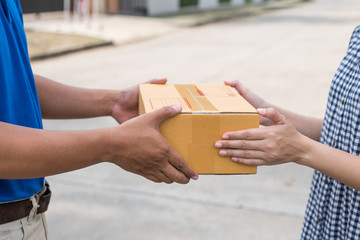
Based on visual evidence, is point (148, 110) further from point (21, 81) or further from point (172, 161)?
point (21, 81)

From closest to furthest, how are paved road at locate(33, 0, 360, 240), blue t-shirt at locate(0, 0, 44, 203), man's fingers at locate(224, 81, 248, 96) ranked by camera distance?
1. blue t-shirt at locate(0, 0, 44, 203)
2. man's fingers at locate(224, 81, 248, 96)
3. paved road at locate(33, 0, 360, 240)

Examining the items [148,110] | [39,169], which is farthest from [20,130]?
[148,110]

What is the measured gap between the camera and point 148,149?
59.7 inches

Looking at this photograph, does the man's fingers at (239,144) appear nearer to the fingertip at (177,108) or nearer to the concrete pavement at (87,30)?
the fingertip at (177,108)

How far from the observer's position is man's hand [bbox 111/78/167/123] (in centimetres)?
212

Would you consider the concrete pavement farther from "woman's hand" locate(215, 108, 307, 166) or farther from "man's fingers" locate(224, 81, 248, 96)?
"woman's hand" locate(215, 108, 307, 166)

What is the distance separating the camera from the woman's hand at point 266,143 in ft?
5.19

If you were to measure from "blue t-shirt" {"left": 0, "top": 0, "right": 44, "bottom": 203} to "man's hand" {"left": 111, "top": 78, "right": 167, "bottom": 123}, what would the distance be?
0.64m

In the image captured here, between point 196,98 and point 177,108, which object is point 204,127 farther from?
point 196,98

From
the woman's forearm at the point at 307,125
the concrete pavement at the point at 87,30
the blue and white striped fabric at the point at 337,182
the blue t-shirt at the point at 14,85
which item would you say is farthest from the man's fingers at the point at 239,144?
the concrete pavement at the point at 87,30

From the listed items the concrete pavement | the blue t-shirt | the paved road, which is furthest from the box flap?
the concrete pavement

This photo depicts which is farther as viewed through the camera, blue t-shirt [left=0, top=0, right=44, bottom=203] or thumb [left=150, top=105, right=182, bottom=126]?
thumb [left=150, top=105, right=182, bottom=126]

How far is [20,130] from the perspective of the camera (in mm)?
1327

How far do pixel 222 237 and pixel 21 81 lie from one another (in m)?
2.17
